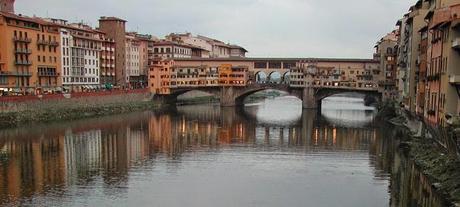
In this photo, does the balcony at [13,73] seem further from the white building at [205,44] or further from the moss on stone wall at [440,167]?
the white building at [205,44]

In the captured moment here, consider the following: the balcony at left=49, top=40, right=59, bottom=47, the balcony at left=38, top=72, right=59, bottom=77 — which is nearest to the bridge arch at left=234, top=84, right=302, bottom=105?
the balcony at left=38, top=72, right=59, bottom=77

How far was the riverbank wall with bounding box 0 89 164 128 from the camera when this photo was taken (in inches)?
1695

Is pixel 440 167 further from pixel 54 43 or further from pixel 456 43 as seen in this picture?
pixel 54 43

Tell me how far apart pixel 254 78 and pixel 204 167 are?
50.2 meters

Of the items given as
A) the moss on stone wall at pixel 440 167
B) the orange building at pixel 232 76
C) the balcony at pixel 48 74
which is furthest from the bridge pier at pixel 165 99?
the moss on stone wall at pixel 440 167

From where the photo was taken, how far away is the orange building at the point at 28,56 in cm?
5059

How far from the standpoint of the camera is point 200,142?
37156mm

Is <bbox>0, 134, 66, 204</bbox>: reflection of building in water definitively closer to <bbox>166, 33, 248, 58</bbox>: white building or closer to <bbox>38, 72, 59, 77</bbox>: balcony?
<bbox>38, 72, 59, 77</bbox>: balcony

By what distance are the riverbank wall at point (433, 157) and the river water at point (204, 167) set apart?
472mm

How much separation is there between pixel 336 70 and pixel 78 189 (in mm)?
53568

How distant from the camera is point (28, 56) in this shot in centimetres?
5391

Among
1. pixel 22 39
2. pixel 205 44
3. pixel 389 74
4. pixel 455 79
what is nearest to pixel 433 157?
pixel 455 79

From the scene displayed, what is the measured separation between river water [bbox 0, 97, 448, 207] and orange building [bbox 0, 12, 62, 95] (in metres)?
11.0

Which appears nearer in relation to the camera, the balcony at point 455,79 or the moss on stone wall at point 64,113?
the balcony at point 455,79
